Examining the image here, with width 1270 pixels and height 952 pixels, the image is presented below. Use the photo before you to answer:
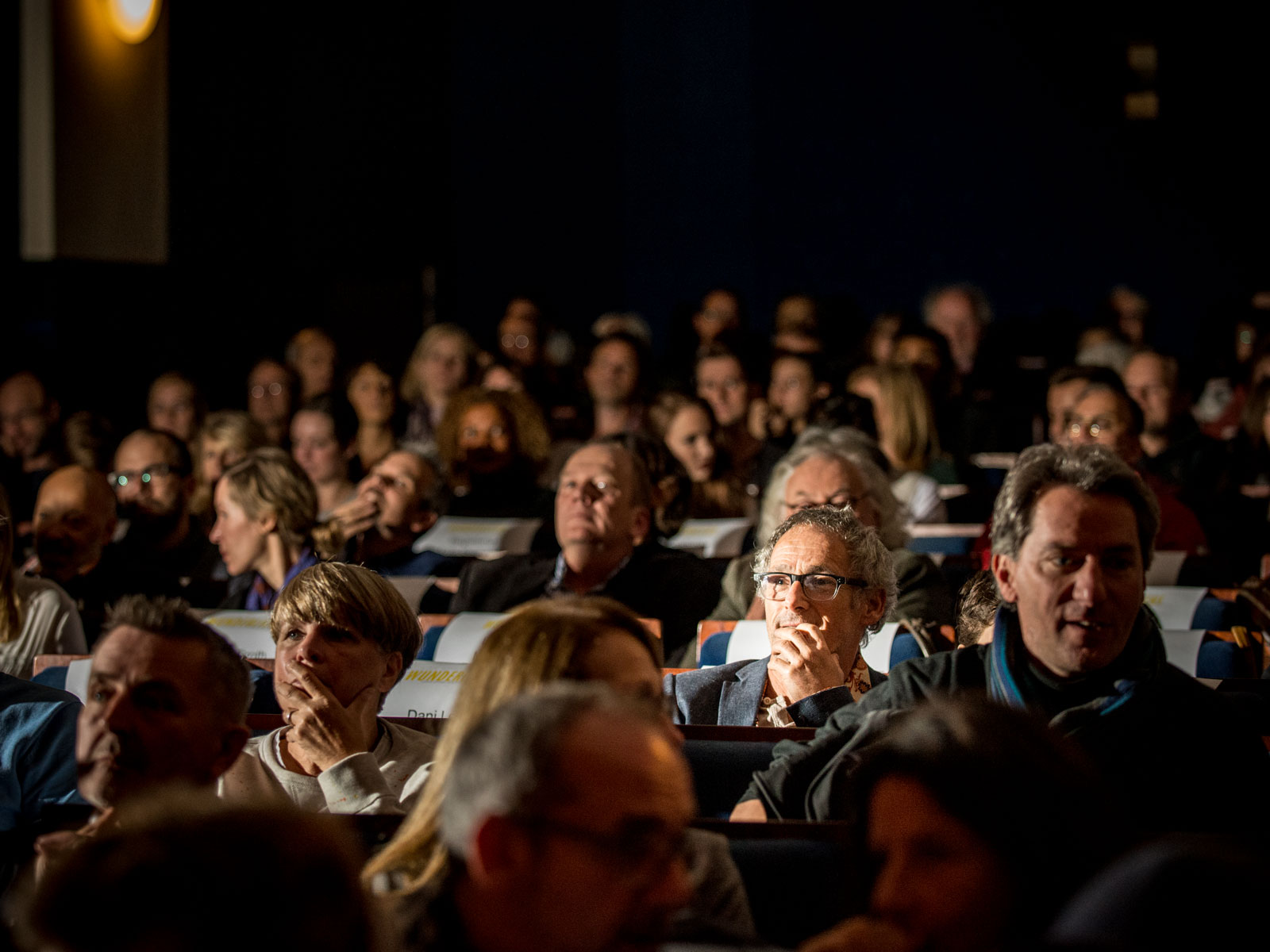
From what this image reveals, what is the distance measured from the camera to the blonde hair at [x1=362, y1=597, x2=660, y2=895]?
1.66 m

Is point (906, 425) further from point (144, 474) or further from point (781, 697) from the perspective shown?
point (781, 697)

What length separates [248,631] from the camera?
3.69 metres

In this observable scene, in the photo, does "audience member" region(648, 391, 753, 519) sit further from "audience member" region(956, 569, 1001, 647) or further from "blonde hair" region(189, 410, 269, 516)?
"audience member" region(956, 569, 1001, 647)

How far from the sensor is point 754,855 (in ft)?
5.97

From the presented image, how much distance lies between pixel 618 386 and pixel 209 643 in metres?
4.68

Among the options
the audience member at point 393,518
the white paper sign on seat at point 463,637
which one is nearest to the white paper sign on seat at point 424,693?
the white paper sign on seat at point 463,637

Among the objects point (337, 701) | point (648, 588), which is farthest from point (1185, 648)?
point (337, 701)

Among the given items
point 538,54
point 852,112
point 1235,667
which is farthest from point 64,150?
point 1235,667

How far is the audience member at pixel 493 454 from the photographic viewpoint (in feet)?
18.5

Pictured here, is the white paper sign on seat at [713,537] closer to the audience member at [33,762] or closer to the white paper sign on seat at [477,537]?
the white paper sign on seat at [477,537]

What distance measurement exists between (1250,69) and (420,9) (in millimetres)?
5909

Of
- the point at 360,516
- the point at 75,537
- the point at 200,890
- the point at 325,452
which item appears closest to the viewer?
the point at 200,890

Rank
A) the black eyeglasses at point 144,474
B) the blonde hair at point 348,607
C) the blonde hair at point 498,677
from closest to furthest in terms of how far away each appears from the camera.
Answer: the blonde hair at point 498,677 < the blonde hair at point 348,607 < the black eyeglasses at point 144,474

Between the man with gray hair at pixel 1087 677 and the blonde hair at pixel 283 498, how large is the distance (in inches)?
88.5
